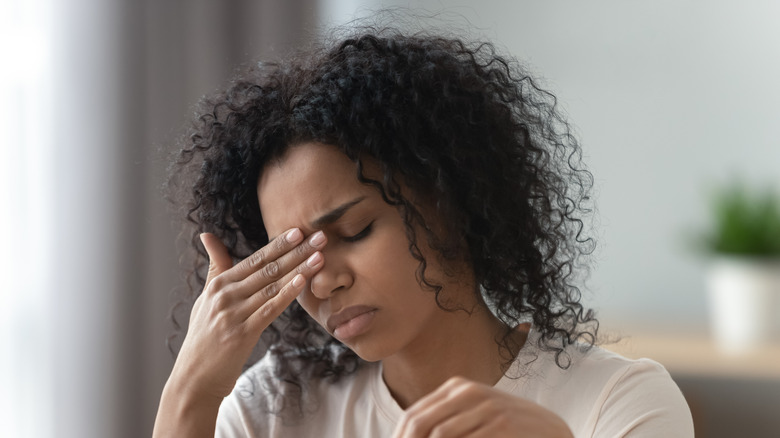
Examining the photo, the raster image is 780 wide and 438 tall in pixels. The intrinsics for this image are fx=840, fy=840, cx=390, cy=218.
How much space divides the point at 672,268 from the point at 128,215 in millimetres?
1551

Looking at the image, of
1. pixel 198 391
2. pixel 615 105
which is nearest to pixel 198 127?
pixel 198 391

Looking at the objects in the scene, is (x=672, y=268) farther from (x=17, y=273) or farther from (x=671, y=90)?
(x=17, y=273)

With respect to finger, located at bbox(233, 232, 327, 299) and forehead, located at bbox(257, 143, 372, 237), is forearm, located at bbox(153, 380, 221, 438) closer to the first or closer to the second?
finger, located at bbox(233, 232, 327, 299)

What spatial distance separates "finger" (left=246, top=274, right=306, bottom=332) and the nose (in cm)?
2

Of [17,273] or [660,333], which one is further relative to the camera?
[660,333]

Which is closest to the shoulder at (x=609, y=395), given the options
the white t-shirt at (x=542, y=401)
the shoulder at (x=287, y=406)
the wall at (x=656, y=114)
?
the white t-shirt at (x=542, y=401)

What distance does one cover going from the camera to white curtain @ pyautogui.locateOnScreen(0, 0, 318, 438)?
6.41 ft

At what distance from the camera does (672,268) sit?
249cm

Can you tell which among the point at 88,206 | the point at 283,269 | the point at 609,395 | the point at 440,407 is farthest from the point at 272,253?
the point at 88,206

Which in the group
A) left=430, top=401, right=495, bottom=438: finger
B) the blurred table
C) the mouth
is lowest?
the blurred table

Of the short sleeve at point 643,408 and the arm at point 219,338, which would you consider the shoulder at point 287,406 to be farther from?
the short sleeve at point 643,408

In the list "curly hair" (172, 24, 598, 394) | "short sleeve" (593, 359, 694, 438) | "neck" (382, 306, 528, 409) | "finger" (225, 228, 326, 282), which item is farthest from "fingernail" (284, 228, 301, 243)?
"short sleeve" (593, 359, 694, 438)

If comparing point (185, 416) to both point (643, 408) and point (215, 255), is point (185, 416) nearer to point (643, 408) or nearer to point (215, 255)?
point (215, 255)

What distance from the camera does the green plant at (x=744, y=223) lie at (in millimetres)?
2283
